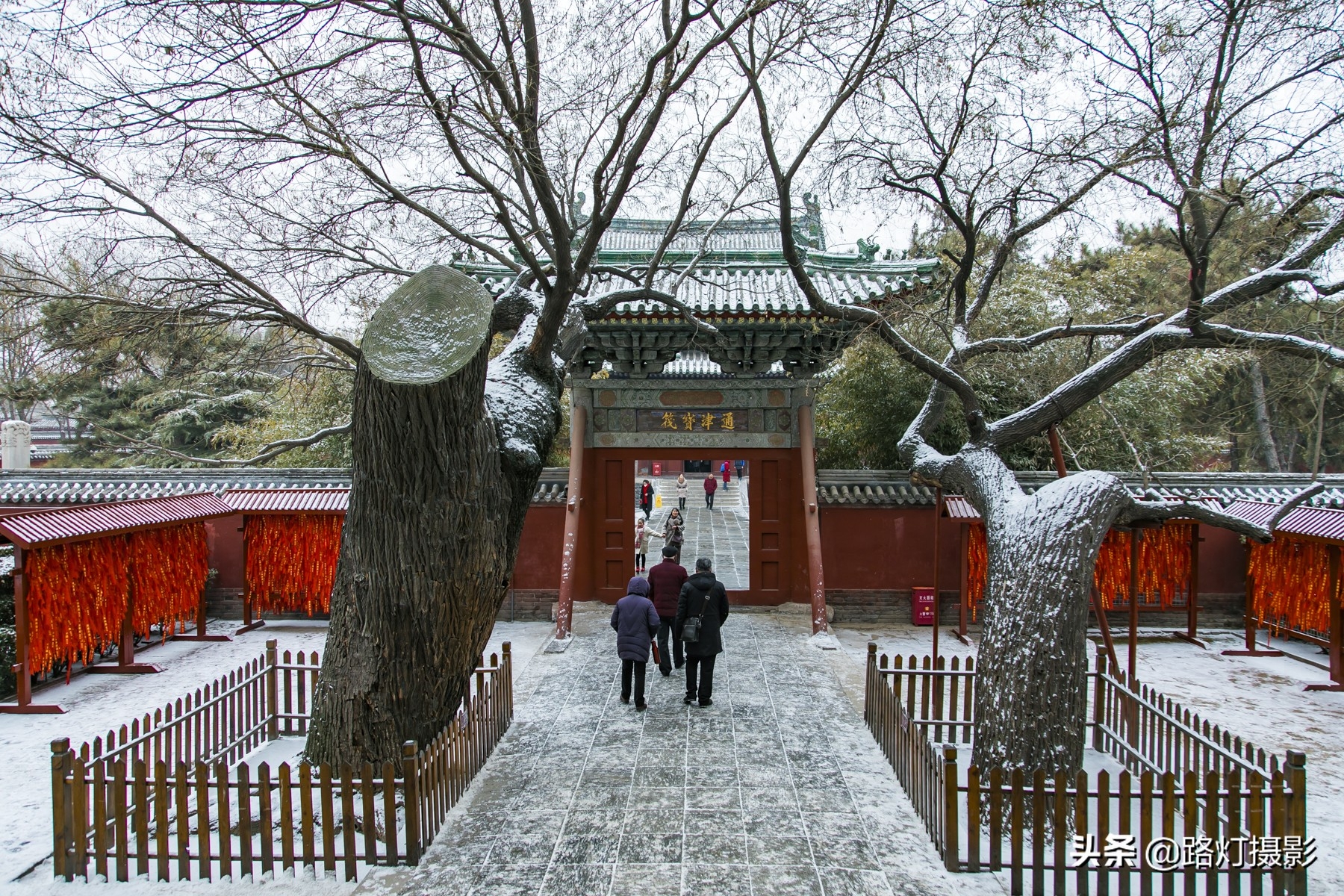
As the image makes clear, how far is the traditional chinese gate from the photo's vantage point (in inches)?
465

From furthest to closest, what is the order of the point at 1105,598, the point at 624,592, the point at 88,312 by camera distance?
the point at 624,592, the point at 1105,598, the point at 88,312

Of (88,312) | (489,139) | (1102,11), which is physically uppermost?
(1102,11)

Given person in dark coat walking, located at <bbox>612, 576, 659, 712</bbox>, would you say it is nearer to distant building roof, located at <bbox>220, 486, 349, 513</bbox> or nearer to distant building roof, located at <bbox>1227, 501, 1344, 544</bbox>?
distant building roof, located at <bbox>220, 486, 349, 513</bbox>

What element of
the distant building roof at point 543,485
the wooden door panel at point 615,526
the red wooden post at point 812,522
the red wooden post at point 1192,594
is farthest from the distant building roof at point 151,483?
the red wooden post at point 1192,594

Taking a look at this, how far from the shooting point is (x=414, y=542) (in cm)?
515

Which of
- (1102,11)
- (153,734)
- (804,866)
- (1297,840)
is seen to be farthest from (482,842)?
(1102,11)

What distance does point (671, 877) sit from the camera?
14.9 feet

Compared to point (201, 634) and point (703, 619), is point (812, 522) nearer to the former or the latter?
point (703, 619)

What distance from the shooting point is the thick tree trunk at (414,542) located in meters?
4.62

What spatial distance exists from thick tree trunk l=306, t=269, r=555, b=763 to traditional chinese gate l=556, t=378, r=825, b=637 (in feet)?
19.9

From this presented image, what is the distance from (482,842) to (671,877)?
1265 mm

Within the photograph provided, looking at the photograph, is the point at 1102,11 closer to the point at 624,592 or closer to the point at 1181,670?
the point at 1181,670

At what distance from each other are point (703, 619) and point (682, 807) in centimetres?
214

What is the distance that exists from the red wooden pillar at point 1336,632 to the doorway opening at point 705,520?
700cm
